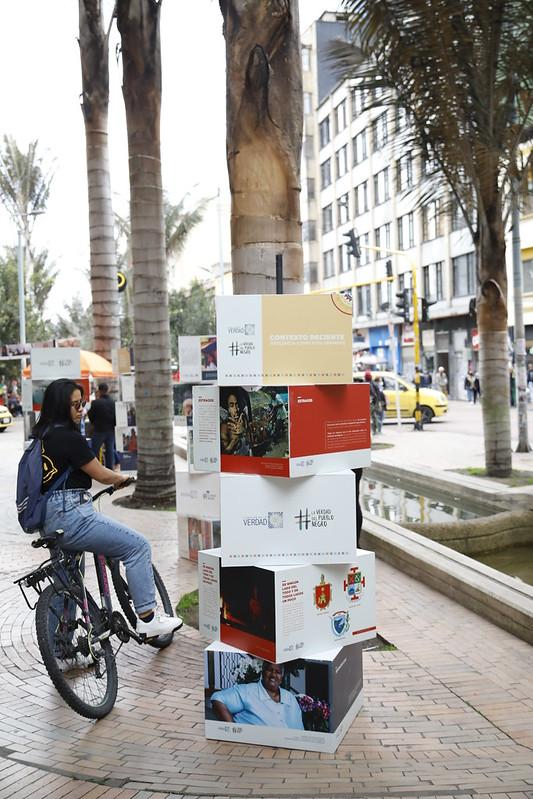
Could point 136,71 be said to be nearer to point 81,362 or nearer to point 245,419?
point 81,362

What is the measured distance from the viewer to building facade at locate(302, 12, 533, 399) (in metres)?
43.2

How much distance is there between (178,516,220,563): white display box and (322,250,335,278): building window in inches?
2185

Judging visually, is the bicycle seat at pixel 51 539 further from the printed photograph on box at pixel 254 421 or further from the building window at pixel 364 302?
the building window at pixel 364 302

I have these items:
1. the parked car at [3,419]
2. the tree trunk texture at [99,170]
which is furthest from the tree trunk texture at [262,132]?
the parked car at [3,419]

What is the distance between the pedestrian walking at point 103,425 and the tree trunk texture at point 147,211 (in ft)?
12.7

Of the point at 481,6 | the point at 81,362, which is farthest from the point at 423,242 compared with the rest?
the point at 481,6

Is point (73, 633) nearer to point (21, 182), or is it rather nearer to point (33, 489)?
point (33, 489)

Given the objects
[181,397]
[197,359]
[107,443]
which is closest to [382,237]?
[107,443]

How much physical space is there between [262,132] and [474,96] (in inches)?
282

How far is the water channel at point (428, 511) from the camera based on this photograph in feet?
27.1

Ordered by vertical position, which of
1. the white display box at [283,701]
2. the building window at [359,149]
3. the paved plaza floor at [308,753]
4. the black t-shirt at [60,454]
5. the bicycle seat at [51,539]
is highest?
the building window at [359,149]

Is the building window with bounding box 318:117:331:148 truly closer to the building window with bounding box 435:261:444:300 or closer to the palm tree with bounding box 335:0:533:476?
the building window with bounding box 435:261:444:300

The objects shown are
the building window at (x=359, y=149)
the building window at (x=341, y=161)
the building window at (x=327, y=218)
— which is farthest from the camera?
the building window at (x=327, y=218)

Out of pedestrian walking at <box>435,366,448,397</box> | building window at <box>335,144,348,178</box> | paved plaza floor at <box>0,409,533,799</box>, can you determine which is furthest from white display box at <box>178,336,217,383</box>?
building window at <box>335,144,348,178</box>
